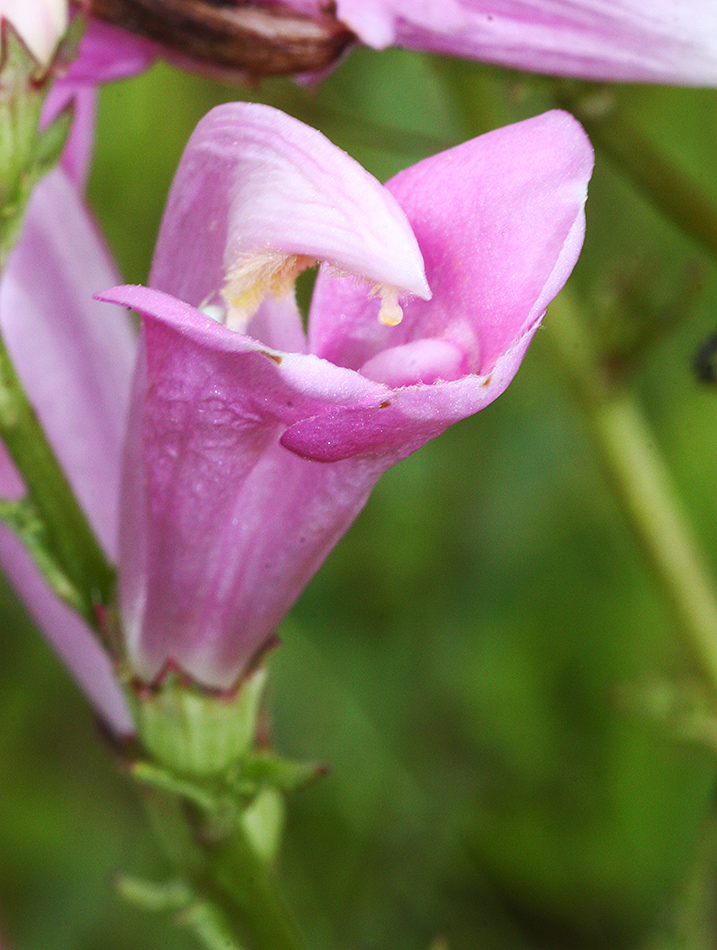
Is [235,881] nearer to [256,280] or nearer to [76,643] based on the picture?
[76,643]

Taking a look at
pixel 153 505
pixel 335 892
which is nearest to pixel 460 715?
pixel 335 892

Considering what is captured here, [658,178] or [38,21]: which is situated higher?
[38,21]

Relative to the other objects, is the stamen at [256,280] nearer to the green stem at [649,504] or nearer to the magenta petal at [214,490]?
the magenta petal at [214,490]

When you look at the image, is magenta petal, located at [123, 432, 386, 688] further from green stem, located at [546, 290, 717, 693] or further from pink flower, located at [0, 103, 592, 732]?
green stem, located at [546, 290, 717, 693]

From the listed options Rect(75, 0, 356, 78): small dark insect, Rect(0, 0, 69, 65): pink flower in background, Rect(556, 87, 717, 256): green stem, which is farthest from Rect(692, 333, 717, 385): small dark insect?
Rect(0, 0, 69, 65): pink flower in background

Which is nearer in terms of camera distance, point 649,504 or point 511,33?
point 511,33

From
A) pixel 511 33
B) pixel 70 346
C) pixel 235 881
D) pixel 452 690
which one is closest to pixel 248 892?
pixel 235 881

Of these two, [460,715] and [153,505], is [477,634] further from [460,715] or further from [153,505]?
[153,505]
